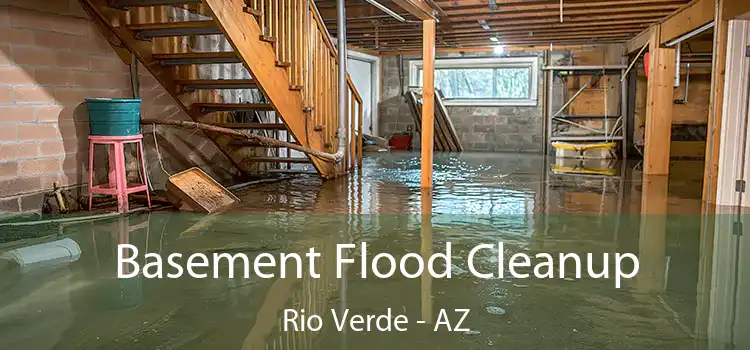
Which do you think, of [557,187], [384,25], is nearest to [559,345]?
[557,187]

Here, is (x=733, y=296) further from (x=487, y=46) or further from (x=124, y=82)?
(x=487, y=46)

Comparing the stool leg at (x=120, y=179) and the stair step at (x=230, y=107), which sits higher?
the stair step at (x=230, y=107)

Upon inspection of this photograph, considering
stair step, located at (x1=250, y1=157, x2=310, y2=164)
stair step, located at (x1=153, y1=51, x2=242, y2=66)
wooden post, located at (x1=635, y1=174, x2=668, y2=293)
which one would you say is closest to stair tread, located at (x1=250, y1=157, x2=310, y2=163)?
stair step, located at (x1=250, y1=157, x2=310, y2=164)

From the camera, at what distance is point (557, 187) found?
21.4 ft

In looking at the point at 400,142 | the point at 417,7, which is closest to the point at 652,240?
the point at 417,7

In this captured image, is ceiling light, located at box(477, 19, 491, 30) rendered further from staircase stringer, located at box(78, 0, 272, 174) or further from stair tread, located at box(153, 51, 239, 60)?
stair tread, located at box(153, 51, 239, 60)

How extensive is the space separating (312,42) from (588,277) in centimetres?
419

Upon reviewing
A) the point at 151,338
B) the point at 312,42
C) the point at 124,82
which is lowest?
the point at 151,338

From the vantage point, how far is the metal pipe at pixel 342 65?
20.6ft

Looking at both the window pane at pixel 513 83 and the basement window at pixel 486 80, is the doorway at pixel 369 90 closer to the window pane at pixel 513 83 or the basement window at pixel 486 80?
the basement window at pixel 486 80

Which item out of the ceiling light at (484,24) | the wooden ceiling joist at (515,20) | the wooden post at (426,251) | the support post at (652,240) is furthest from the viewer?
the ceiling light at (484,24)

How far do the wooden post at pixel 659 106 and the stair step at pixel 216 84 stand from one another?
5481 millimetres

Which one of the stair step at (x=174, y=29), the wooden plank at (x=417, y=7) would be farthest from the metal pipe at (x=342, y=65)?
the stair step at (x=174, y=29)

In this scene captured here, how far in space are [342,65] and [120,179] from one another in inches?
115
